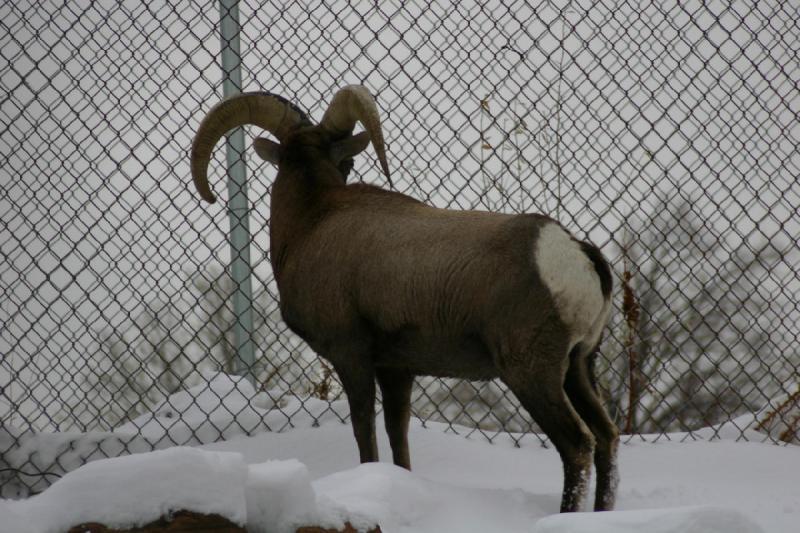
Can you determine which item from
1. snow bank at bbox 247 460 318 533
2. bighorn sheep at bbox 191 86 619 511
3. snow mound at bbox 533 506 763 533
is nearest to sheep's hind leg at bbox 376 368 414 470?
bighorn sheep at bbox 191 86 619 511

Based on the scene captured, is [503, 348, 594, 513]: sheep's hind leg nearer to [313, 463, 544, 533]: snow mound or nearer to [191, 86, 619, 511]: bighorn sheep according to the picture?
[191, 86, 619, 511]: bighorn sheep

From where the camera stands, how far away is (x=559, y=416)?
11.3ft

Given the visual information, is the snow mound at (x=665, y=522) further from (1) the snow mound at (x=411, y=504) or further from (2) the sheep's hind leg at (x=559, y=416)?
(2) the sheep's hind leg at (x=559, y=416)

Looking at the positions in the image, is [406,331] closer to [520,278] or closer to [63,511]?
[520,278]

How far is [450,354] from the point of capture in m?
3.75

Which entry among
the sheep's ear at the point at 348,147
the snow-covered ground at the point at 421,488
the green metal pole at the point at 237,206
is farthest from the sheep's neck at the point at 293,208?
the snow-covered ground at the point at 421,488

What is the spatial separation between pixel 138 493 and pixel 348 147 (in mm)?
2295

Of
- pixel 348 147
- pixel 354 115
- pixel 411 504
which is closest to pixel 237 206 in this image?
pixel 348 147

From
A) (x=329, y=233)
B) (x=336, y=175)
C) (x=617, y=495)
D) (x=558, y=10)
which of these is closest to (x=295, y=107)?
(x=336, y=175)

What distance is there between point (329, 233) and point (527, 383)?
1.06 meters

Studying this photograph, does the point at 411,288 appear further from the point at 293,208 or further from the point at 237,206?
the point at 237,206

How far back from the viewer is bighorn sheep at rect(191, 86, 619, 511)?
346cm

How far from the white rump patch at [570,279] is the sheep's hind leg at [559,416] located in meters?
0.13

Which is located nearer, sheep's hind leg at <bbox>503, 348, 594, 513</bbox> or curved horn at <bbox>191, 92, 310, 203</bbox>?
sheep's hind leg at <bbox>503, 348, 594, 513</bbox>
